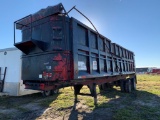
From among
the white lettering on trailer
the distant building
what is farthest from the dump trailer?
the distant building

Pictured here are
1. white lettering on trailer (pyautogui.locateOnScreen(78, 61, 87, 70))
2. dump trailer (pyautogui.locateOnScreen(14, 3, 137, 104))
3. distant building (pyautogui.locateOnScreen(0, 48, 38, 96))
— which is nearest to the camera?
dump trailer (pyautogui.locateOnScreen(14, 3, 137, 104))

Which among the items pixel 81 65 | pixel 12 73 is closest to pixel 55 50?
pixel 81 65

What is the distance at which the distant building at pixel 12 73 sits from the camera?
1085 cm

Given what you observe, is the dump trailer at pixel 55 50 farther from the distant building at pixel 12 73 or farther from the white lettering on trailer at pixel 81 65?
the distant building at pixel 12 73

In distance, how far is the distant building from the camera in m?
10.9

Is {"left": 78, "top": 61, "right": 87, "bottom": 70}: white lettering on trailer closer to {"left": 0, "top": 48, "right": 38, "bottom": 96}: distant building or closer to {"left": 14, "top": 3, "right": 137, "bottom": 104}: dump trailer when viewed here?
{"left": 14, "top": 3, "right": 137, "bottom": 104}: dump trailer

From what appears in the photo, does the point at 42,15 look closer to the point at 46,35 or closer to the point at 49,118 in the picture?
the point at 46,35

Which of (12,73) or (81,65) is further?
(12,73)

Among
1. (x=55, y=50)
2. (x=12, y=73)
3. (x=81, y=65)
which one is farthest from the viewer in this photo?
(x=12, y=73)

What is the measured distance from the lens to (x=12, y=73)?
11.4 metres

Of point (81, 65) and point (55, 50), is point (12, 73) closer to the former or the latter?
point (81, 65)

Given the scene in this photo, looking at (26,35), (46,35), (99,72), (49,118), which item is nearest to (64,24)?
(46,35)

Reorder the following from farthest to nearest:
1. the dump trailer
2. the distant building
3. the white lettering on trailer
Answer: the distant building, the white lettering on trailer, the dump trailer

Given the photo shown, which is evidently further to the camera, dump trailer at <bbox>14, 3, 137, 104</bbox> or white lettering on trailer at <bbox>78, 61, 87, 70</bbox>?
white lettering on trailer at <bbox>78, 61, 87, 70</bbox>
